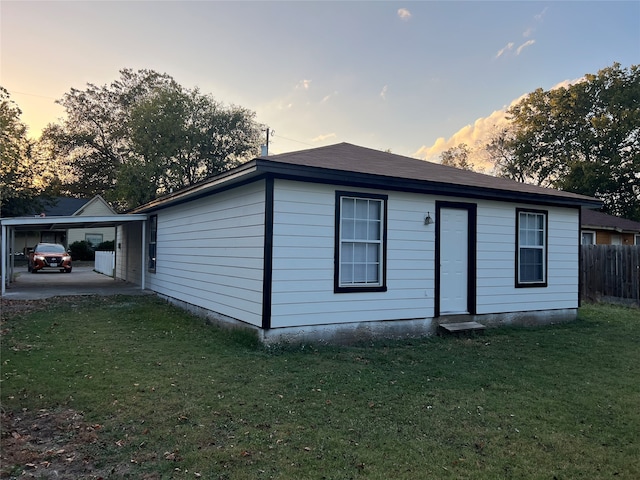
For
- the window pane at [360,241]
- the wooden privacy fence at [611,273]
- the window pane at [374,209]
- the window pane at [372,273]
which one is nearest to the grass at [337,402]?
the window pane at [372,273]

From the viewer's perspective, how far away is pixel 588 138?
26.6 meters

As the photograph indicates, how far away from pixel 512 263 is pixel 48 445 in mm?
8138

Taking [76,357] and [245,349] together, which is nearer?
[76,357]

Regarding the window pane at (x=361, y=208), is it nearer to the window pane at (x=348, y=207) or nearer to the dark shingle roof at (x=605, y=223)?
the window pane at (x=348, y=207)

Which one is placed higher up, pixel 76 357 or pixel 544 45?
pixel 544 45

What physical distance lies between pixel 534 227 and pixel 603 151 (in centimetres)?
2183

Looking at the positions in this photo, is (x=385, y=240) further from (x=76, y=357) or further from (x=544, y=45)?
(x=544, y=45)

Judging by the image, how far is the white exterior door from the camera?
26.4 feet

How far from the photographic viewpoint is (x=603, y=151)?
2633 cm

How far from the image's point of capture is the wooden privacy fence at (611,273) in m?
12.3

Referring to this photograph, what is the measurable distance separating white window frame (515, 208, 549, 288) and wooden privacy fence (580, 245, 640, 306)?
5.04 meters

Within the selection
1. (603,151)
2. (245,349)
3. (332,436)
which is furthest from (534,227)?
(603,151)

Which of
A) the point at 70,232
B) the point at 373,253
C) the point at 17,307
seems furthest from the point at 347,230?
the point at 70,232

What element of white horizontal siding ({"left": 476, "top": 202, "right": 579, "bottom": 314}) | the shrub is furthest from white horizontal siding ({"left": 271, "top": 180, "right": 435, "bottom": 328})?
the shrub
